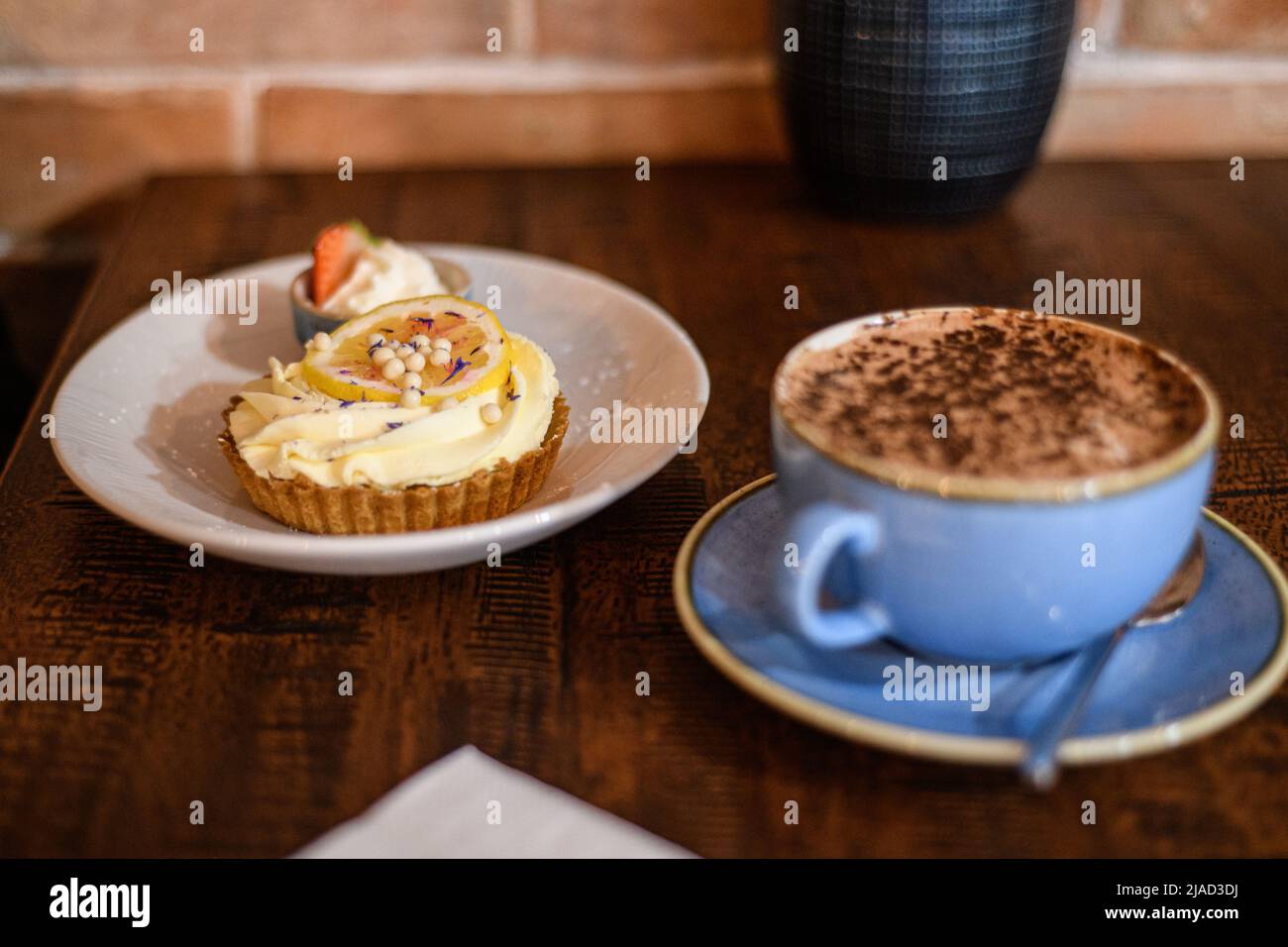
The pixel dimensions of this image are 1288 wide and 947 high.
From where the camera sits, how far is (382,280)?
1.07 meters

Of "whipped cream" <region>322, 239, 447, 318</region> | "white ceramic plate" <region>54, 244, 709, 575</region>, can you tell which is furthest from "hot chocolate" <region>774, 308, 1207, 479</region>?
"whipped cream" <region>322, 239, 447, 318</region>

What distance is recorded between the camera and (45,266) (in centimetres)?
161

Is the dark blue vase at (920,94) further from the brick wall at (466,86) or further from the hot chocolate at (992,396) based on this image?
the hot chocolate at (992,396)

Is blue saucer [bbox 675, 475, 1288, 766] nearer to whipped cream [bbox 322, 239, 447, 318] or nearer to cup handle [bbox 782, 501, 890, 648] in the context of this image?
cup handle [bbox 782, 501, 890, 648]

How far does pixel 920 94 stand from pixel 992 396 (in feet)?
2.18

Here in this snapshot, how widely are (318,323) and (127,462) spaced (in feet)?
0.80

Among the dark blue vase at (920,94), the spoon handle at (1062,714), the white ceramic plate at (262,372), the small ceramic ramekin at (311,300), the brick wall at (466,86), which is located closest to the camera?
the spoon handle at (1062,714)

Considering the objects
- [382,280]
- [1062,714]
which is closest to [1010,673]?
[1062,714]

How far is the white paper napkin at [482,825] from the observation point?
566mm

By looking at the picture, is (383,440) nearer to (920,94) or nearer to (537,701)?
(537,701)

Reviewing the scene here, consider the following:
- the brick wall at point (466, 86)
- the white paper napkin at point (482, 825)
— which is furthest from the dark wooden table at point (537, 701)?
the brick wall at point (466, 86)

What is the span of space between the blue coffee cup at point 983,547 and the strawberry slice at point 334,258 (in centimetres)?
57
